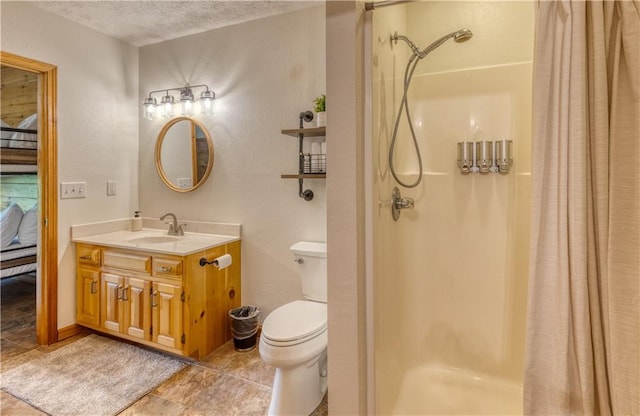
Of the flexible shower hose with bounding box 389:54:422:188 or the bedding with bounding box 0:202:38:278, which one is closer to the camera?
the flexible shower hose with bounding box 389:54:422:188

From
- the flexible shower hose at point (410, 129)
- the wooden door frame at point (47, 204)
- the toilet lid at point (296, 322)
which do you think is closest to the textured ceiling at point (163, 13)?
the wooden door frame at point (47, 204)

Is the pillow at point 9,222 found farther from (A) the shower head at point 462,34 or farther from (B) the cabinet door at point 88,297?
(A) the shower head at point 462,34

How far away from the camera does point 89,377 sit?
2084 mm

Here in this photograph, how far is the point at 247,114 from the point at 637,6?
221cm

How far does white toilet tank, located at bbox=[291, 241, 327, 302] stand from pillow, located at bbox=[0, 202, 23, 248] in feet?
10.2

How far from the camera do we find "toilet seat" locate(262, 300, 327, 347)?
→ 67.1 inches

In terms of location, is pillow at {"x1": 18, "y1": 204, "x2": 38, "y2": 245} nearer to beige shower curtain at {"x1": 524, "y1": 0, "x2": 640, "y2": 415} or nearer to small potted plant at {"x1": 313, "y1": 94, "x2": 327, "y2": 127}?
small potted plant at {"x1": 313, "y1": 94, "x2": 327, "y2": 127}

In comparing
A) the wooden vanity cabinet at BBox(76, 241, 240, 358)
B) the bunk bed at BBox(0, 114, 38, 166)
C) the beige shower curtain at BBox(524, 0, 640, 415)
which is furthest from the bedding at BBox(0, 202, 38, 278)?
the beige shower curtain at BBox(524, 0, 640, 415)

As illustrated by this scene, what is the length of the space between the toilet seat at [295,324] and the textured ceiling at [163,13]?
201 centimetres

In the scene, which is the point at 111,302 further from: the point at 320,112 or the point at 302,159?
the point at 320,112

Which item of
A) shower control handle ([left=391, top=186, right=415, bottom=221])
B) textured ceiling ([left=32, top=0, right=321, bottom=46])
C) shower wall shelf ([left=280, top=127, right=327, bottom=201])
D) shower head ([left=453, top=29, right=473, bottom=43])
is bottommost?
shower control handle ([left=391, top=186, right=415, bottom=221])

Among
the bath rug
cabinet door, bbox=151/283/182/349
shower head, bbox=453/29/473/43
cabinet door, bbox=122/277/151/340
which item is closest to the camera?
shower head, bbox=453/29/473/43

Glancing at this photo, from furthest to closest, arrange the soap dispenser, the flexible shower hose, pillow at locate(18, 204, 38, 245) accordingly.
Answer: pillow at locate(18, 204, 38, 245) < the soap dispenser < the flexible shower hose

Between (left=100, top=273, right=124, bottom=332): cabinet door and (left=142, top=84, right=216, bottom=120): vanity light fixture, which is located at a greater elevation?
(left=142, top=84, right=216, bottom=120): vanity light fixture
